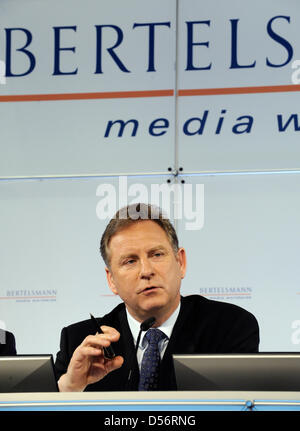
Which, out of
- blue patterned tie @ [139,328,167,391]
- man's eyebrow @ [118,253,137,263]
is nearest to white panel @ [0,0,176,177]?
man's eyebrow @ [118,253,137,263]

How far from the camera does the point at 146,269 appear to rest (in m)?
3.96

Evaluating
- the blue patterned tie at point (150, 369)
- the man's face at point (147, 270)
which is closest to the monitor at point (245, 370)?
the blue patterned tie at point (150, 369)

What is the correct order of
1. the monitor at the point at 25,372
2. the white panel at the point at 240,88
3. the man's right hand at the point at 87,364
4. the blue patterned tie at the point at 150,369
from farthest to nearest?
the white panel at the point at 240,88
the blue patterned tie at the point at 150,369
the man's right hand at the point at 87,364
the monitor at the point at 25,372

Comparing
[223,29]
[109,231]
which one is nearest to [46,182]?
[109,231]

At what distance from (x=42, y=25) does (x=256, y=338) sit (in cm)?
229

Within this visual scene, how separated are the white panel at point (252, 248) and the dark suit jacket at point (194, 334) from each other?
0.19m

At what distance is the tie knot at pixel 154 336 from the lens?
11.6 ft

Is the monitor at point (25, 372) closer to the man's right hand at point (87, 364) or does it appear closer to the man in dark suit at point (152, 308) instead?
the man's right hand at point (87, 364)

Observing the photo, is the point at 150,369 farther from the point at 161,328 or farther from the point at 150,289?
the point at 150,289

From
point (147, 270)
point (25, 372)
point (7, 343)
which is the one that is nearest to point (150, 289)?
point (147, 270)

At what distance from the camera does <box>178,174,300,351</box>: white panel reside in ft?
13.4

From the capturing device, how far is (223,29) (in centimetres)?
427

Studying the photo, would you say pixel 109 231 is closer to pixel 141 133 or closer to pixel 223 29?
pixel 141 133
